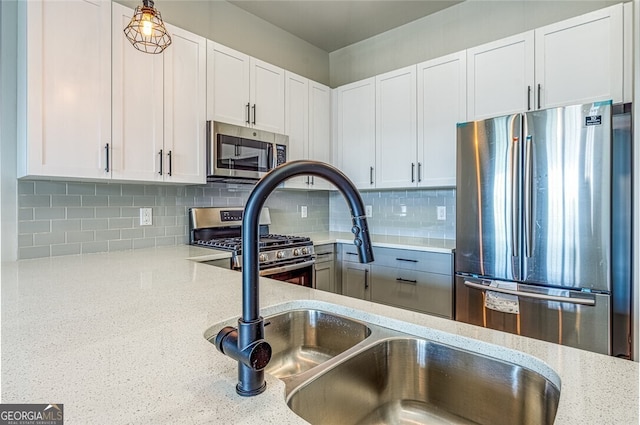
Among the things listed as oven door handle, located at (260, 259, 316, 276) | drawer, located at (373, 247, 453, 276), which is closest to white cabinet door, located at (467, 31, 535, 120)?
drawer, located at (373, 247, 453, 276)

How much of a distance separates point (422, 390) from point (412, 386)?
0.03m

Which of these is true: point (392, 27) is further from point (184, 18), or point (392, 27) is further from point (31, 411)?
point (31, 411)

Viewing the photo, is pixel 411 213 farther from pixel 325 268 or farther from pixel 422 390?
pixel 422 390

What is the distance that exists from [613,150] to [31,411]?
8.21 ft

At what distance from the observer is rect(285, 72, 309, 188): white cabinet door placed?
305 centimetres

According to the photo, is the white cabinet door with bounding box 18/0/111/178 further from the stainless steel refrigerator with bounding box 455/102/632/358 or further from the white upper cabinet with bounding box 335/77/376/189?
the stainless steel refrigerator with bounding box 455/102/632/358

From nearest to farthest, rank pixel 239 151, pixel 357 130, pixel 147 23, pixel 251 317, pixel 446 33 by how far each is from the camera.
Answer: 1. pixel 251 317
2. pixel 147 23
3. pixel 239 151
4. pixel 446 33
5. pixel 357 130

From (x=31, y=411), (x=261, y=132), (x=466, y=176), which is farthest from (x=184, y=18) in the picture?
(x=31, y=411)

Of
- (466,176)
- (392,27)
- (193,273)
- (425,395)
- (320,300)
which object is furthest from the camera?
(392,27)

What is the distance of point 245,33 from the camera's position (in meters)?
3.12

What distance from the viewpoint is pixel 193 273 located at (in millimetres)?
1517

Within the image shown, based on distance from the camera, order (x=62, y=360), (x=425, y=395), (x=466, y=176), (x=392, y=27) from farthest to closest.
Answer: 1. (x=392, y=27)
2. (x=466, y=176)
3. (x=425, y=395)
4. (x=62, y=360)

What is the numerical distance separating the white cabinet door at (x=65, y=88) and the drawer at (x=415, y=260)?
80.9 inches

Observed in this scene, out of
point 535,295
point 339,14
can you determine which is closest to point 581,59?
point 535,295
